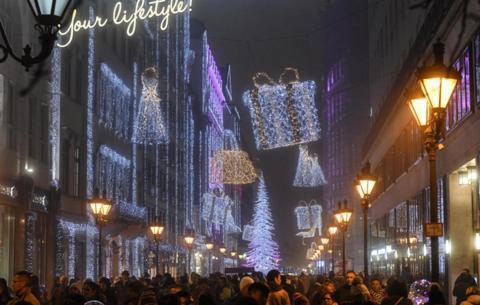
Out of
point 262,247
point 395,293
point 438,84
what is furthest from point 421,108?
point 262,247

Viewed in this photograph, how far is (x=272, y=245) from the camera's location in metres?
129

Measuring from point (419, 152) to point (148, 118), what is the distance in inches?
738

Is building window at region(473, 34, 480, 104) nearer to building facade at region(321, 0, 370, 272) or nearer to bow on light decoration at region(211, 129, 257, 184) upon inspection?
bow on light decoration at region(211, 129, 257, 184)

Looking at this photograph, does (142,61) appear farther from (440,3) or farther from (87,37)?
(440,3)

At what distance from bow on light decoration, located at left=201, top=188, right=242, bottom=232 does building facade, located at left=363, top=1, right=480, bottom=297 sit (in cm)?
2262

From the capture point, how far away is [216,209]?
9525 centimetres

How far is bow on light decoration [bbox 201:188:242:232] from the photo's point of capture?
288ft

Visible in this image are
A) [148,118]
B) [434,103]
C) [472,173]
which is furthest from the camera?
[148,118]

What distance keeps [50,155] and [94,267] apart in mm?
8801

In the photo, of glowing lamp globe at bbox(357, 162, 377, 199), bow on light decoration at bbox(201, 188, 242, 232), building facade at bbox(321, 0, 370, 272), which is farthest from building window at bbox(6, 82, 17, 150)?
building facade at bbox(321, 0, 370, 272)

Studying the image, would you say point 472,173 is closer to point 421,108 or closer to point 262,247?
point 421,108

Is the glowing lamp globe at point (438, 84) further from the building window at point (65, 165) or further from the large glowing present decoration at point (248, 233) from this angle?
the large glowing present decoration at point (248, 233)

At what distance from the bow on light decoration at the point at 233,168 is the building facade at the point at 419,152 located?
1234cm

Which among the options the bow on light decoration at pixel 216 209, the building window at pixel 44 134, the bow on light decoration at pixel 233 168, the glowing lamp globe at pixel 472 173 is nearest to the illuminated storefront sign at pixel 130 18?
the building window at pixel 44 134
